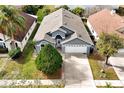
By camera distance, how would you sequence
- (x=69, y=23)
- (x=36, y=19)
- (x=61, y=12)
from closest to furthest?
1. (x=69, y=23)
2. (x=61, y=12)
3. (x=36, y=19)

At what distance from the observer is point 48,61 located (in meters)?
27.0

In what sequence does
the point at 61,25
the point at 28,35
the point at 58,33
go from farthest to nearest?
the point at 28,35, the point at 58,33, the point at 61,25

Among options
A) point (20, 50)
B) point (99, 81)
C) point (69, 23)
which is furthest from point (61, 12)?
point (99, 81)

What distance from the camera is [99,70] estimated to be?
29.9 metres

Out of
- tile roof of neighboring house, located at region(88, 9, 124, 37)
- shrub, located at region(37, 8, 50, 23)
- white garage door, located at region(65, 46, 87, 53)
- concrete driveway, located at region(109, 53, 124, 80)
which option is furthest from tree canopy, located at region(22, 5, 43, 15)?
concrete driveway, located at region(109, 53, 124, 80)

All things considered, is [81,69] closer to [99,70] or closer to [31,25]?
[99,70]

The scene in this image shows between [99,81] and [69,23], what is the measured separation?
13.1 meters

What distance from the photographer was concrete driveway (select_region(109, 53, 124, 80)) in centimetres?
2937

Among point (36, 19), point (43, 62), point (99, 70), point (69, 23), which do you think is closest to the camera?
point (43, 62)

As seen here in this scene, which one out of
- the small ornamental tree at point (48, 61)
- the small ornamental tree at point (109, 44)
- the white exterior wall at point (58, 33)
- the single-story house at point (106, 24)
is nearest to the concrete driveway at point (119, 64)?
the small ornamental tree at point (109, 44)

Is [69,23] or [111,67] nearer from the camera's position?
[111,67]

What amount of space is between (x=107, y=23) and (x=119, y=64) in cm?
1019

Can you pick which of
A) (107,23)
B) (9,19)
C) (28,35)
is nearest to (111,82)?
(107,23)

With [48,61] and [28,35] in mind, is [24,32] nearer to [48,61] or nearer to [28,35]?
[28,35]
